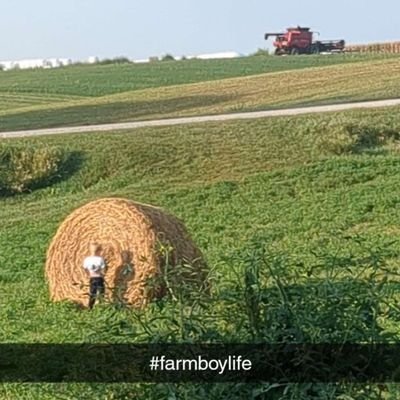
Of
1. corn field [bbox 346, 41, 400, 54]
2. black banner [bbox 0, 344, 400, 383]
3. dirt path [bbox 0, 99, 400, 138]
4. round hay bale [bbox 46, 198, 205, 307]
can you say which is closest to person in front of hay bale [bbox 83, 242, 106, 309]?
round hay bale [bbox 46, 198, 205, 307]

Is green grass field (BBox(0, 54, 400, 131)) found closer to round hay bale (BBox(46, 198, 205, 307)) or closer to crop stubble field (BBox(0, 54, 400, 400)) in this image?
crop stubble field (BBox(0, 54, 400, 400))

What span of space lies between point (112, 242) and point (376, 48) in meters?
55.2

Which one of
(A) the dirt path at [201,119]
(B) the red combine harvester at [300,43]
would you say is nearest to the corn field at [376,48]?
(B) the red combine harvester at [300,43]

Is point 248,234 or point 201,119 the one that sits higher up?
point 201,119

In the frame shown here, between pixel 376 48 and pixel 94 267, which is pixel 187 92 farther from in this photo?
pixel 376 48

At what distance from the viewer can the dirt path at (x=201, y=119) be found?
21.6 meters

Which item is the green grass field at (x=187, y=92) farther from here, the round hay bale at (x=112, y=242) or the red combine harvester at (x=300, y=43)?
the round hay bale at (x=112, y=242)

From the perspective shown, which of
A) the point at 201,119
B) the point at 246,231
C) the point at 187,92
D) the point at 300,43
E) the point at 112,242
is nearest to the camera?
the point at 112,242

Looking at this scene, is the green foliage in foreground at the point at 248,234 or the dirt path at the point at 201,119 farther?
the dirt path at the point at 201,119

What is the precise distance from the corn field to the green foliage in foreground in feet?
129

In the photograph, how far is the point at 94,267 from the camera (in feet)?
28.5

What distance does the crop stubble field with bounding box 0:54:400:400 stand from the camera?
4.37m

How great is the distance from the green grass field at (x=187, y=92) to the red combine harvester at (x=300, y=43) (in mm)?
7042

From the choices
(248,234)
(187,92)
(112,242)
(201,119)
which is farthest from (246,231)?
(187,92)
